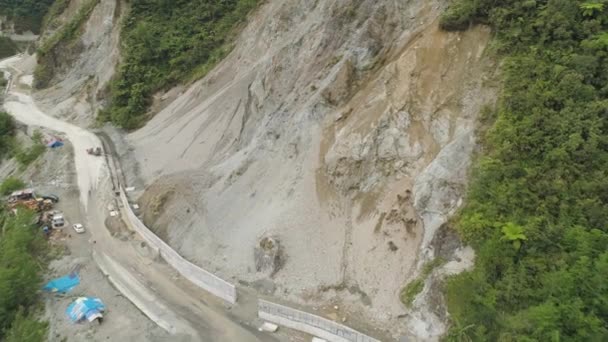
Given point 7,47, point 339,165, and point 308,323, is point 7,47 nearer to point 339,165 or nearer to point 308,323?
point 339,165

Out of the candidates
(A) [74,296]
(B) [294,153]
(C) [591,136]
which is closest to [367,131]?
(B) [294,153]

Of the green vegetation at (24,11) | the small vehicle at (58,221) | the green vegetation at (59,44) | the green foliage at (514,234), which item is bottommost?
the green foliage at (514,234)

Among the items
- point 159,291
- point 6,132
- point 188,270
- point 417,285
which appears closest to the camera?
point 417,285

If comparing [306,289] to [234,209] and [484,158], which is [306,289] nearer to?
[234,209]

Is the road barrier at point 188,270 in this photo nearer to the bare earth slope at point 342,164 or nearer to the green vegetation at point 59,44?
the bare earth slope at point 342,164

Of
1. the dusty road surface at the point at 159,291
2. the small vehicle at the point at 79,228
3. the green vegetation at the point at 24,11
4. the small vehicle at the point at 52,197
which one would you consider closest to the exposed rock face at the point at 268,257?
the dusty road surface at the point at 159,291

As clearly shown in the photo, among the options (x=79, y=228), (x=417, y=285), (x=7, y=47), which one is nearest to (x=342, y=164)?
(x=417, y=285)
